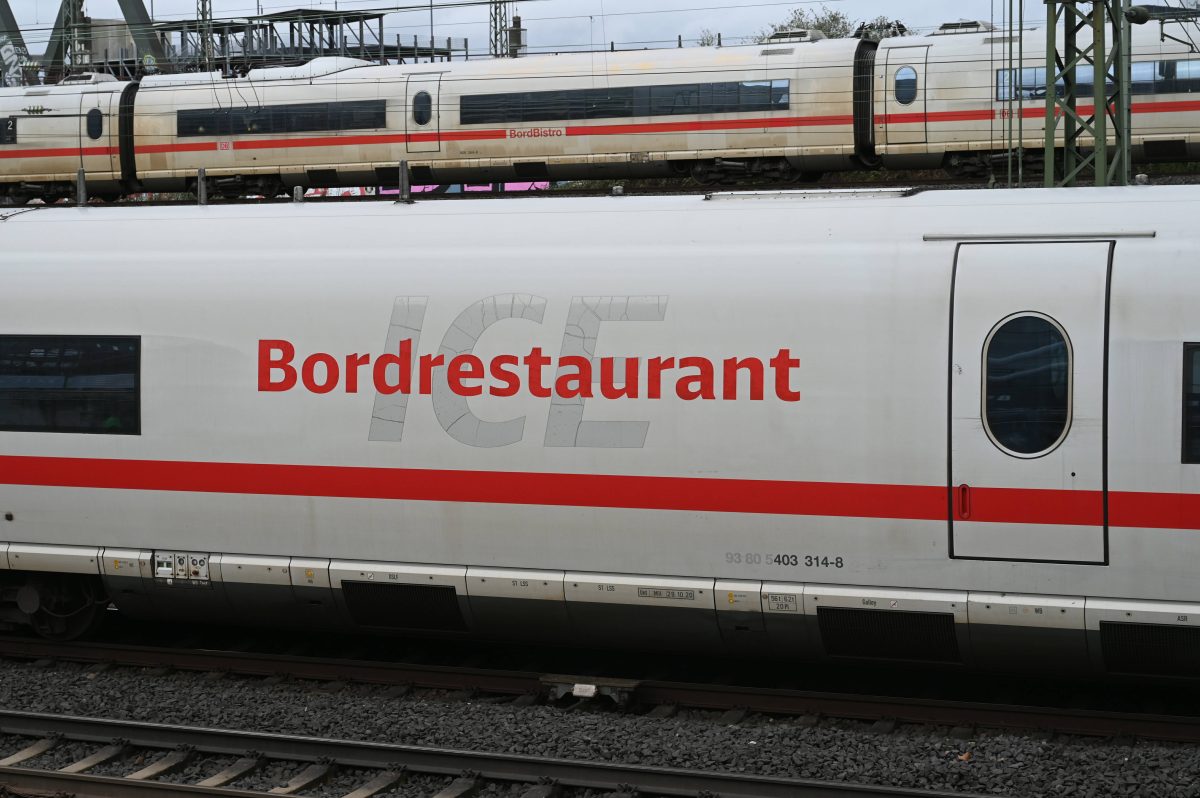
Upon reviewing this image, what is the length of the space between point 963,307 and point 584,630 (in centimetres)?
276

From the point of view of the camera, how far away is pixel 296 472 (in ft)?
25.9

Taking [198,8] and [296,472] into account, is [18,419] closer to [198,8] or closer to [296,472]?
[296,472]

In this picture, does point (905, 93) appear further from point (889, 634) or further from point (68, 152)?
point (889, 634)

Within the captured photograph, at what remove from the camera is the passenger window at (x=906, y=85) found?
23.0m

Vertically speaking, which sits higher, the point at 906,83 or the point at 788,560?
the point at 906,83

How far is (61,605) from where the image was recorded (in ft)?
29.4

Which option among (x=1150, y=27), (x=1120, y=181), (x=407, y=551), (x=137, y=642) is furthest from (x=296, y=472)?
(x=1150, y=27)

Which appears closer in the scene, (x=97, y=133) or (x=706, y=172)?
(x=706, y=172)

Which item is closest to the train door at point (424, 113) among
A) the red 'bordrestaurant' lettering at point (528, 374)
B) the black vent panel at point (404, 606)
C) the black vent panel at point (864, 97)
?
the black vent panel at point (864, 97)

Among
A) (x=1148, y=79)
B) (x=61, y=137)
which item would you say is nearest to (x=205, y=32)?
(x=61, y=137)

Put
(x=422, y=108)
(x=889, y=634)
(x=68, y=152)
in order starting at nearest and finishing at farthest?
(x=889, y=634) → (x=422, y=108) → (x=68, y=152)

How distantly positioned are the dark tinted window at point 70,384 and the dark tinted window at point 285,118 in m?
17.9

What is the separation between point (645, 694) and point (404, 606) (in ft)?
4.94

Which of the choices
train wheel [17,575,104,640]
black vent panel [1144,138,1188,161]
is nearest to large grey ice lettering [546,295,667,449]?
train wheel [17,575,104,640]
